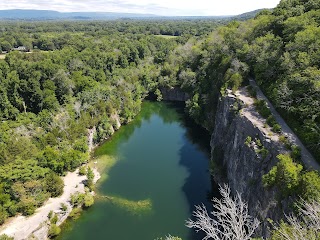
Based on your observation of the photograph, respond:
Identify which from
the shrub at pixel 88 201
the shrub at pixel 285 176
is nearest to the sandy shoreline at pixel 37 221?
the shrub at pixel 88 201

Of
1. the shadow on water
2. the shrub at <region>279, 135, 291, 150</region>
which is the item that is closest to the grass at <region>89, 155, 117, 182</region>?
the shadow on water

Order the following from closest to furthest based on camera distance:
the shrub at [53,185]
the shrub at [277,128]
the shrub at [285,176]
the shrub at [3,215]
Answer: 1. the shrub at [285,176]
2. the shrub at [277,128]
3. the shrub at [3,215]
4. the shrub at [53,185]

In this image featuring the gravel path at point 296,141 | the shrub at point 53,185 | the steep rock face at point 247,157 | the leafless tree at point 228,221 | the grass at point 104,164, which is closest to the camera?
the leafless tree at point 228,221

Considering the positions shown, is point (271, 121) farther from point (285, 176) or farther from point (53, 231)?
point (53, 231)

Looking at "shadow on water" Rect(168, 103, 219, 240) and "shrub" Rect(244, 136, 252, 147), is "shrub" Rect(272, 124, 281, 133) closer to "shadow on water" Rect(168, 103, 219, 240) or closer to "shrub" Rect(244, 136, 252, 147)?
"shrub" Rect(244, 136, 252, 147)

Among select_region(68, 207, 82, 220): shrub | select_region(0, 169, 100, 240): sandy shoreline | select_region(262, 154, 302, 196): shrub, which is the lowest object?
select_region(68, 207, 82, 220): shrub

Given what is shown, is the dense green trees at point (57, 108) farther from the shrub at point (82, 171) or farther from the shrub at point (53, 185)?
the shrub at point (82, 171)

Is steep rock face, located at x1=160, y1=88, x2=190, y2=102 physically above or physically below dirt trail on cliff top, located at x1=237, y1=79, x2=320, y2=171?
below
